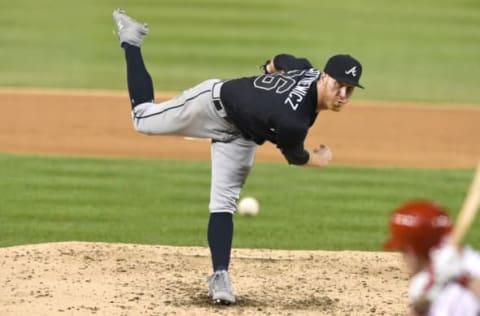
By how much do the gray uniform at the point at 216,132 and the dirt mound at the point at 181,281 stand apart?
725mm

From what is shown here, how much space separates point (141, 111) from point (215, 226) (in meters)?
0.97

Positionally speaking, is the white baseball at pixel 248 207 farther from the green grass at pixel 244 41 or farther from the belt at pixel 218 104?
the green grass at pixel 244 41

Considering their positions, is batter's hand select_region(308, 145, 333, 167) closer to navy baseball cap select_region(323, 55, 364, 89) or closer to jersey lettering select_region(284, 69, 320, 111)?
jersey lettering select_region(284, 69, 320, 111)

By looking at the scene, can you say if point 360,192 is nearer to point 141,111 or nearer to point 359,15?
point 141,111

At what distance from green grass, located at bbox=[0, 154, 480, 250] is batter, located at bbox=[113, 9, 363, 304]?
207cm

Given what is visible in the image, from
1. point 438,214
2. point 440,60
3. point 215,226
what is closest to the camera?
point 438,214

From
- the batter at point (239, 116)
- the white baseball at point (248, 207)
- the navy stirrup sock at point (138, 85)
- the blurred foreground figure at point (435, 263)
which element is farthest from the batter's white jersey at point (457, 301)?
the white baseball at point (248, 207)

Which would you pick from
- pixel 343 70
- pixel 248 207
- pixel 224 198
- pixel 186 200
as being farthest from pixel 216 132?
pixel 186 200

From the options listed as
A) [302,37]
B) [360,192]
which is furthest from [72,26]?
[360,192]

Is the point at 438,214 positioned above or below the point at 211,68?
above

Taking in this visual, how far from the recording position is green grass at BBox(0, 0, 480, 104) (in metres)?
19.0

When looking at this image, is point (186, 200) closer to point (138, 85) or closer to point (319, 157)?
point (138, 85)

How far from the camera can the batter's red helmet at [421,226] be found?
4.25 metres

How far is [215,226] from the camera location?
302 inches
